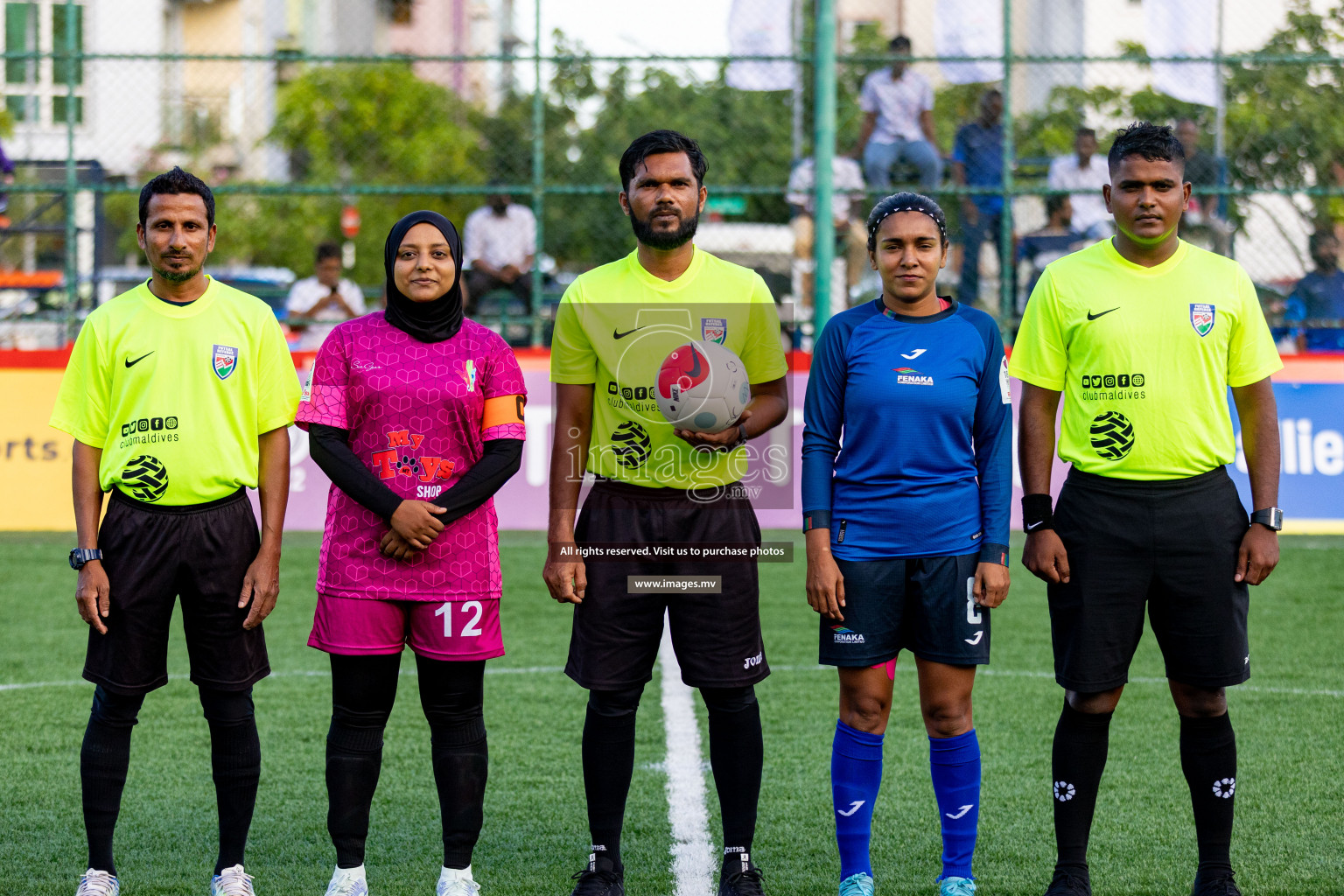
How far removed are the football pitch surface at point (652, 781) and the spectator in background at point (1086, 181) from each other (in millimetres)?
4658

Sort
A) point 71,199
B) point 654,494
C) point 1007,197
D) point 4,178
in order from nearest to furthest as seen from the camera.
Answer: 1. point 654,494
2. point 1007,197
3. point 71,199
4. point 4,178

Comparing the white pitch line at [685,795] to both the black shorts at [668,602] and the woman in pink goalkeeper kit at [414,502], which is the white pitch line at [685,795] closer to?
the black shorts at [668,602]

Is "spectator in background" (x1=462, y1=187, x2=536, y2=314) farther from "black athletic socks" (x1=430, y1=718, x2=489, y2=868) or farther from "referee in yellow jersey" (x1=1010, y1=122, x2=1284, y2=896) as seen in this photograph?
"referee in yellow jersey" (x1=1010, y1=122, x2=1284, y2=896)

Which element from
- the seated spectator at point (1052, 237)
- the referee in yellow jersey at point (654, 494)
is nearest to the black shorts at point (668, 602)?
the referee in yellow jersey at point (654, 494)

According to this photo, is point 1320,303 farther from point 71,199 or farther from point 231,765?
point 231,765

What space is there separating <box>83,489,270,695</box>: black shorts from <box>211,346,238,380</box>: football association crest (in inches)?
14.1

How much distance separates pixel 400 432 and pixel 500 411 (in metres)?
0.28

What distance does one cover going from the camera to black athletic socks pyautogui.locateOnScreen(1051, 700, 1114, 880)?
164 inches

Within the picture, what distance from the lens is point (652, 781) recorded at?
5.45 meters

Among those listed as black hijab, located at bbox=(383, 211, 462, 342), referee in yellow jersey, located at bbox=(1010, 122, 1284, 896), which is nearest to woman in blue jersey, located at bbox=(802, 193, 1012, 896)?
referee in yellow jersey, located at bbox=(1010, 122, 1284, 896)

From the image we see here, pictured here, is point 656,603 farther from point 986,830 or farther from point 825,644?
point 986,830

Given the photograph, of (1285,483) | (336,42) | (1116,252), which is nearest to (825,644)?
(1116,252)

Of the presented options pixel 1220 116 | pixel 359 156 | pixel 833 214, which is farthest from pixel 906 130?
pixel 359 156

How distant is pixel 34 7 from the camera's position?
1430cm
